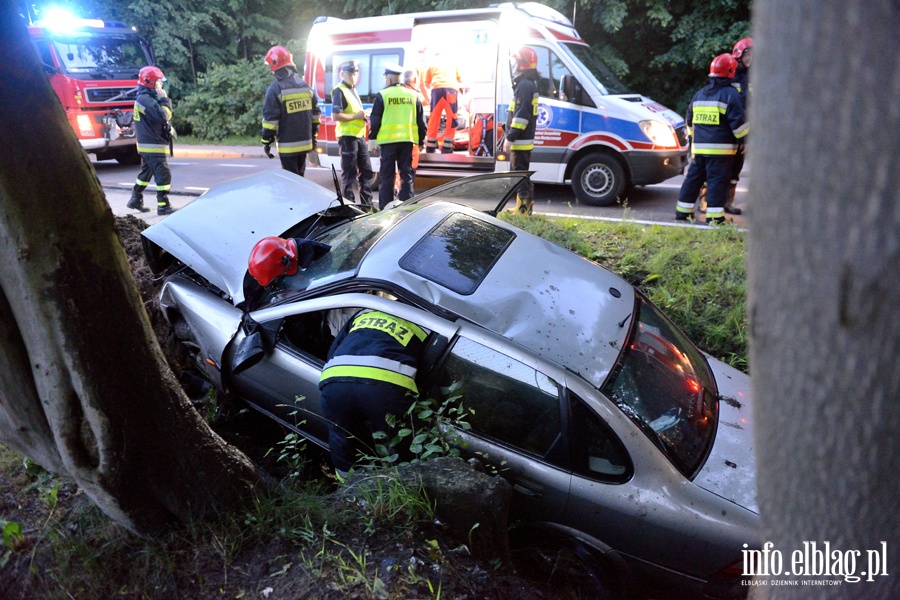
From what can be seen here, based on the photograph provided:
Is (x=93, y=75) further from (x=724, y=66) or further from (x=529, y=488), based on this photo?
(x=529, y=488)

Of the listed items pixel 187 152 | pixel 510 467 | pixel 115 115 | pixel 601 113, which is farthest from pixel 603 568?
pixel 187 152

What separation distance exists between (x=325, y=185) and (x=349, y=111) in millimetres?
2888

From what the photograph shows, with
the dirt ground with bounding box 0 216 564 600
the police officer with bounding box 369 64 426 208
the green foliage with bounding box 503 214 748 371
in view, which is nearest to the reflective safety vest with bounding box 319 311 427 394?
the dirt ground with bounding box 0 216 564 600

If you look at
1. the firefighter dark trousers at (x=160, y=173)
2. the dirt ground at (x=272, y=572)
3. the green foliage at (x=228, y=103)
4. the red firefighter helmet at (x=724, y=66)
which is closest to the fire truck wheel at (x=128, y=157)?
the green foliage at (x=228, y=103)

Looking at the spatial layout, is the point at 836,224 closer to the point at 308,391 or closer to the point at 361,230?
the point at 308,391

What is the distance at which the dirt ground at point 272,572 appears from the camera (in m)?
2.22

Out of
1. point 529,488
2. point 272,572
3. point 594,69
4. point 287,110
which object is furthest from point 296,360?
point 594,69

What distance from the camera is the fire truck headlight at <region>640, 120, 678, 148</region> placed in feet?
25.3

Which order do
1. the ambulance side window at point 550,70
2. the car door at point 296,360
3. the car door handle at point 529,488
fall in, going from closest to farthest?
1. the car door handle at point 529,488
2. the car door at point 296,360
3. the ambulance side window at point 550,70

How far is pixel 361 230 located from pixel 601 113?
5.22 meters

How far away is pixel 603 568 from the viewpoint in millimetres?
2670

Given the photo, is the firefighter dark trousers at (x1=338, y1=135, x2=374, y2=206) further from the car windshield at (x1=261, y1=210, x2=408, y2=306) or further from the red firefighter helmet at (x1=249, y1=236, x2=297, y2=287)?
the red firefighter helmet at (x1=249, y1=236, x2=297, y2=287)

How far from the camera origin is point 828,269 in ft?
2.89

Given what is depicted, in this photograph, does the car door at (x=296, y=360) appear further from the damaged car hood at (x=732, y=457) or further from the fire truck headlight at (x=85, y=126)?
the fire truck headlight at (x=85, y=126)
